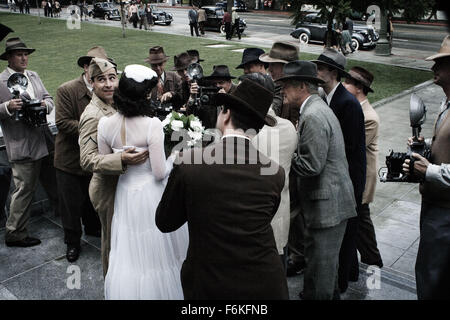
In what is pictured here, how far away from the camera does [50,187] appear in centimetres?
565

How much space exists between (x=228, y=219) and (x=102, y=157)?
1625 millimetres

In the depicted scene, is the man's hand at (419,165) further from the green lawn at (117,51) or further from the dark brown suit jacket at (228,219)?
the green lawn at (117,51)

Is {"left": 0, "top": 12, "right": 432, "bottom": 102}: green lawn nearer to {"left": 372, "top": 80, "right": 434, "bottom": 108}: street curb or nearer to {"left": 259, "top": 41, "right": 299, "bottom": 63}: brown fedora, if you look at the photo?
{"left": 372, "top": 80, "right": 434, "bottom": 108}: street curb

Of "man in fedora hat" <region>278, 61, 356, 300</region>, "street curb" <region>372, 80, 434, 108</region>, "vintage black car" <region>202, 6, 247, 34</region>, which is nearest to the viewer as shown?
"man in fedora hat" <region>278, 61, 356, 300</region>

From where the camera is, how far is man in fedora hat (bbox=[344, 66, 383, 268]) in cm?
443

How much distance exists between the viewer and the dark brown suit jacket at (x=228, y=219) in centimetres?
228

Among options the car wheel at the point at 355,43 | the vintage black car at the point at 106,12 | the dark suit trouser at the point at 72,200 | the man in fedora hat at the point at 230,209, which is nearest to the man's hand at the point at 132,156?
the man in fedora hat at the point at 230,209

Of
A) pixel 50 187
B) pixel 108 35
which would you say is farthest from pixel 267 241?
pixel 108 35

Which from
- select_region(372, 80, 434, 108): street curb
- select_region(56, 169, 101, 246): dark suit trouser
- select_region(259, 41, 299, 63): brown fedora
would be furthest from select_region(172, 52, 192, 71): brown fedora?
select_region(372, 80, 434, 108): street curb

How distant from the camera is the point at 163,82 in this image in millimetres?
6508

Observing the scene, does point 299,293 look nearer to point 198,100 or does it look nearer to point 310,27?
point 198,100

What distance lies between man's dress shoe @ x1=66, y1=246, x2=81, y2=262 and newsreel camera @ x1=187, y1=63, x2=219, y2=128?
6.96ft

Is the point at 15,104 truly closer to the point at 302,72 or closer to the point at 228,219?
the point at 302,72
